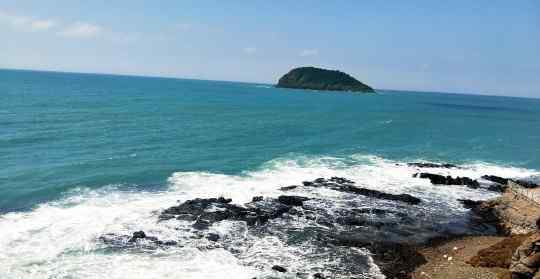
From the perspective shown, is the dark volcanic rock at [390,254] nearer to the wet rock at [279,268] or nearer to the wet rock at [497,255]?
the wet rock at [497,255]

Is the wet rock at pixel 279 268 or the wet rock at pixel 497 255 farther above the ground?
the wet rock at pixel 497 255

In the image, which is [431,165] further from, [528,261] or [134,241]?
[134,241]

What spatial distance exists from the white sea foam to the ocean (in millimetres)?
86

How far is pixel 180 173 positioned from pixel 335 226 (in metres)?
21.0

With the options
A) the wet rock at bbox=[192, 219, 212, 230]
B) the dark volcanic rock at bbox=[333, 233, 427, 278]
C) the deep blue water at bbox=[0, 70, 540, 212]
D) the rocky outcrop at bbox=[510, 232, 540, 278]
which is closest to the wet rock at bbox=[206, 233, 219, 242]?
the wet rock at bbox=[192, 219, 212, 230]

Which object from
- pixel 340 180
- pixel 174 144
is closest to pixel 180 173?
pixel 340 180

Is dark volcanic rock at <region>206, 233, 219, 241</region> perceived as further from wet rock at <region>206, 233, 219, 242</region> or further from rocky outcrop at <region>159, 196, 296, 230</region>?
rocky outcrop at <region>159, 196, 296, 230</region>

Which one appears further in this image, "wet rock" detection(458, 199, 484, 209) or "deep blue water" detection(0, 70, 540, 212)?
"deep blue water" detection(0, 70, 540, 212)

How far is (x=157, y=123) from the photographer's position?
87.5m

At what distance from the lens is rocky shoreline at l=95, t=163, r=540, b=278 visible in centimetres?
3002

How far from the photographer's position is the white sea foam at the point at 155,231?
27516 mm

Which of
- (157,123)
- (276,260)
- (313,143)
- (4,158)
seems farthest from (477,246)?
(157,123)

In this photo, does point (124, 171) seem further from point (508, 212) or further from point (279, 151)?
point (508, 212)

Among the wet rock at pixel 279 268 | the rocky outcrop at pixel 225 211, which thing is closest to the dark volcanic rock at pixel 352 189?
the rocky outcrop at pixel 225 211
